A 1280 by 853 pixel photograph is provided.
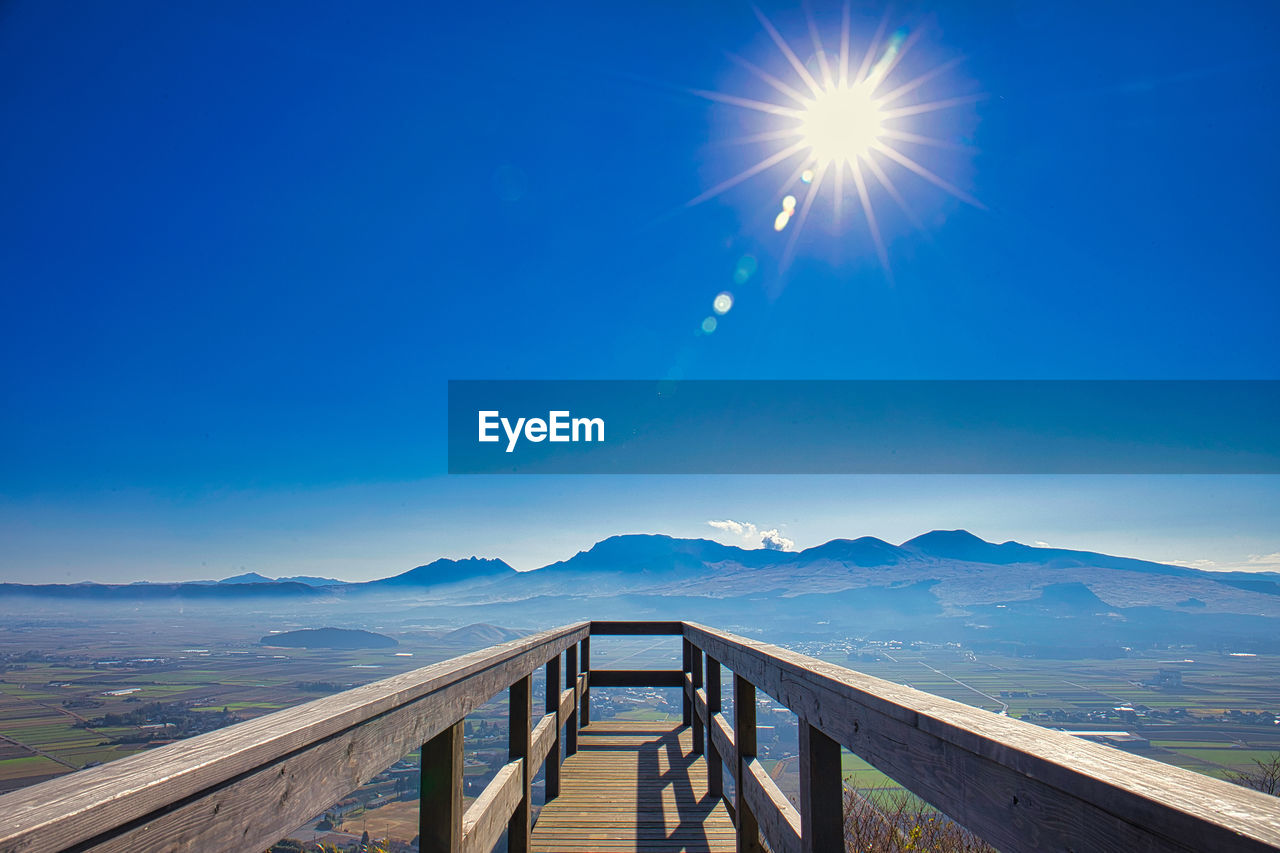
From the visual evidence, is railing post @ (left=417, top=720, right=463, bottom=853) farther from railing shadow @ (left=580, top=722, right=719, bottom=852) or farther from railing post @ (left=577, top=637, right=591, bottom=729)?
railing post @ (left=577, top=637, right=591, bottom=729)

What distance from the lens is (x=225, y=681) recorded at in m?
67.4

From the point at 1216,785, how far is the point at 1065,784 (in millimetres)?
149

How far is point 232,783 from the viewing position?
0.98 m

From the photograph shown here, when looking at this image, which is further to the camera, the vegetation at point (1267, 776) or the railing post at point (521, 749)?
the vegetation at point (1267, 776)

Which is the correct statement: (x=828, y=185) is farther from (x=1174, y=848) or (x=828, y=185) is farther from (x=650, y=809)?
(x=1174, y=848)

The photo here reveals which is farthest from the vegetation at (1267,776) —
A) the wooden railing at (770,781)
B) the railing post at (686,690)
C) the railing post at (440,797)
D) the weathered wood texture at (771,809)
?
the railing post at (440,797)

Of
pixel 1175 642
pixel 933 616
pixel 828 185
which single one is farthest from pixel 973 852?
pixel 933 616

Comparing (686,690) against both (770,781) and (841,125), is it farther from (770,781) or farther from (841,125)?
(841,125)

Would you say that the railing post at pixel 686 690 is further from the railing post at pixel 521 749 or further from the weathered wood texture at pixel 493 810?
the weathered wood texture at pixel 493 810

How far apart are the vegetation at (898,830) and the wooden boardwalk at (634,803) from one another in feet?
3.35

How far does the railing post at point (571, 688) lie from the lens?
197 inches

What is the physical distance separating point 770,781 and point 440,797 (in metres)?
1.23

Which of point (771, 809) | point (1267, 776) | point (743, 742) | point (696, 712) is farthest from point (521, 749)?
point (1267, 776)

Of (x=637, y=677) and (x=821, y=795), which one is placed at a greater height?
(x=821, y=795)
